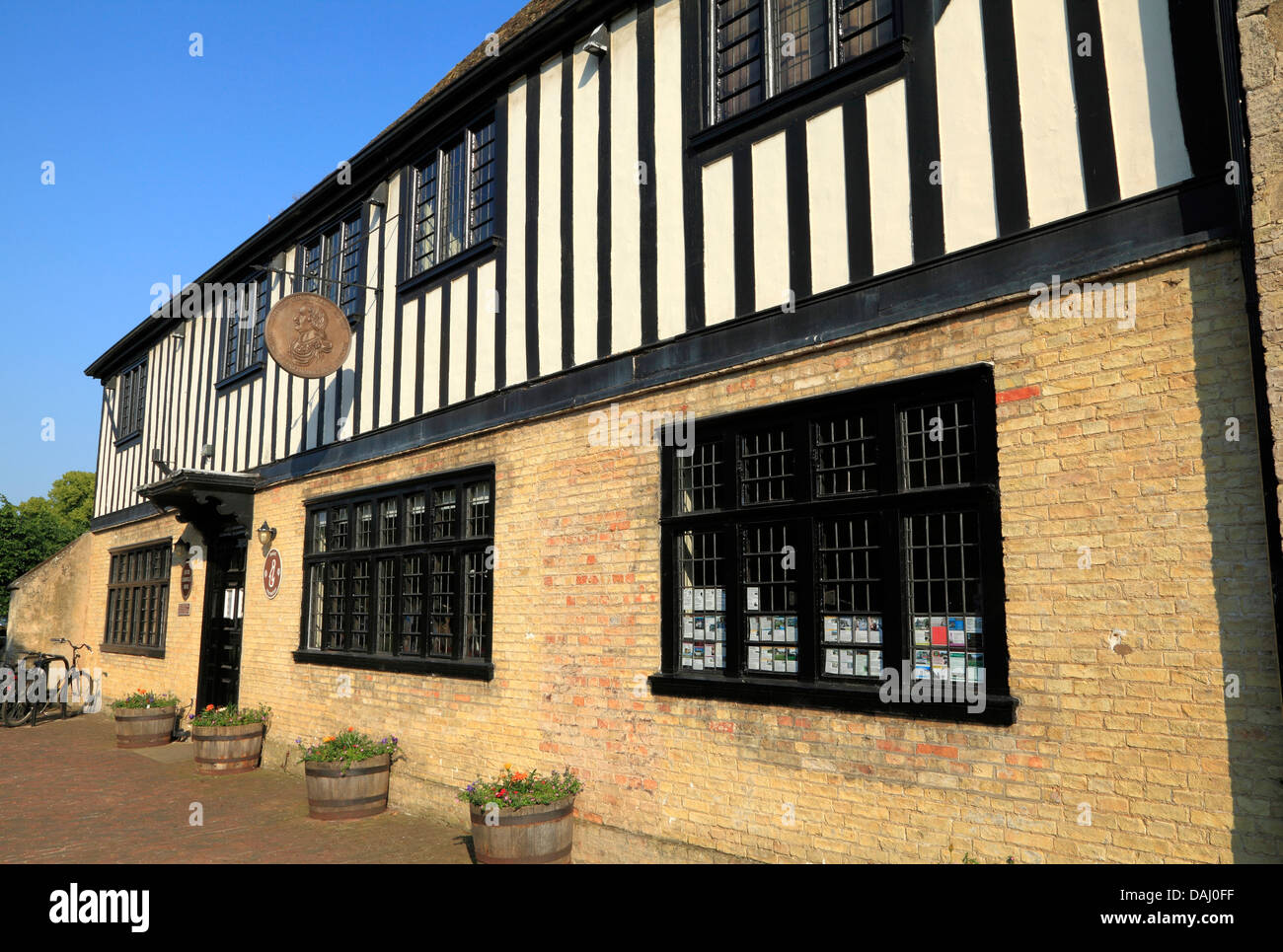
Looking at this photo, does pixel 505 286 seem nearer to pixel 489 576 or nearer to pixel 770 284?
pixel 489 576

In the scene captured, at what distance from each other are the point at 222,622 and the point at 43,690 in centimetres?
622

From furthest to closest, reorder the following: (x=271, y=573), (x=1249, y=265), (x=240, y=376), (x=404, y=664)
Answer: (x=240, y=376) < (x=271, y=573) < (x=404, y=664) < (x=1249, y=265)

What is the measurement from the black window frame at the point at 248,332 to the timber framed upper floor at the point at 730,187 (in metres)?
2.07

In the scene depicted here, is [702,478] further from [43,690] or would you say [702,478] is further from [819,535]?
[43,690]

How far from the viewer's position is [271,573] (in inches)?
507

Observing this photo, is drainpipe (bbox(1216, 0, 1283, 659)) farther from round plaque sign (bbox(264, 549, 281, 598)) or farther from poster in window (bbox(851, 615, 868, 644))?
round plaque sign (bbox(264, 549, 281, 598))

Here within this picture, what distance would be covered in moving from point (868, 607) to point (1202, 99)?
335 cm

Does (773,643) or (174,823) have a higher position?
(773,643)

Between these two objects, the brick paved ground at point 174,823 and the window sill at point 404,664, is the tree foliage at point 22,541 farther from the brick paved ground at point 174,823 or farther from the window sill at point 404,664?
the window sill at point 404,664

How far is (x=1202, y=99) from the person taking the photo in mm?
4594

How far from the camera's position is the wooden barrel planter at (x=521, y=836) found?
6723mm

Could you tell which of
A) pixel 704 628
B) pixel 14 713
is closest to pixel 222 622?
pixel 14 713

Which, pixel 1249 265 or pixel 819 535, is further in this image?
pixel 819 535
